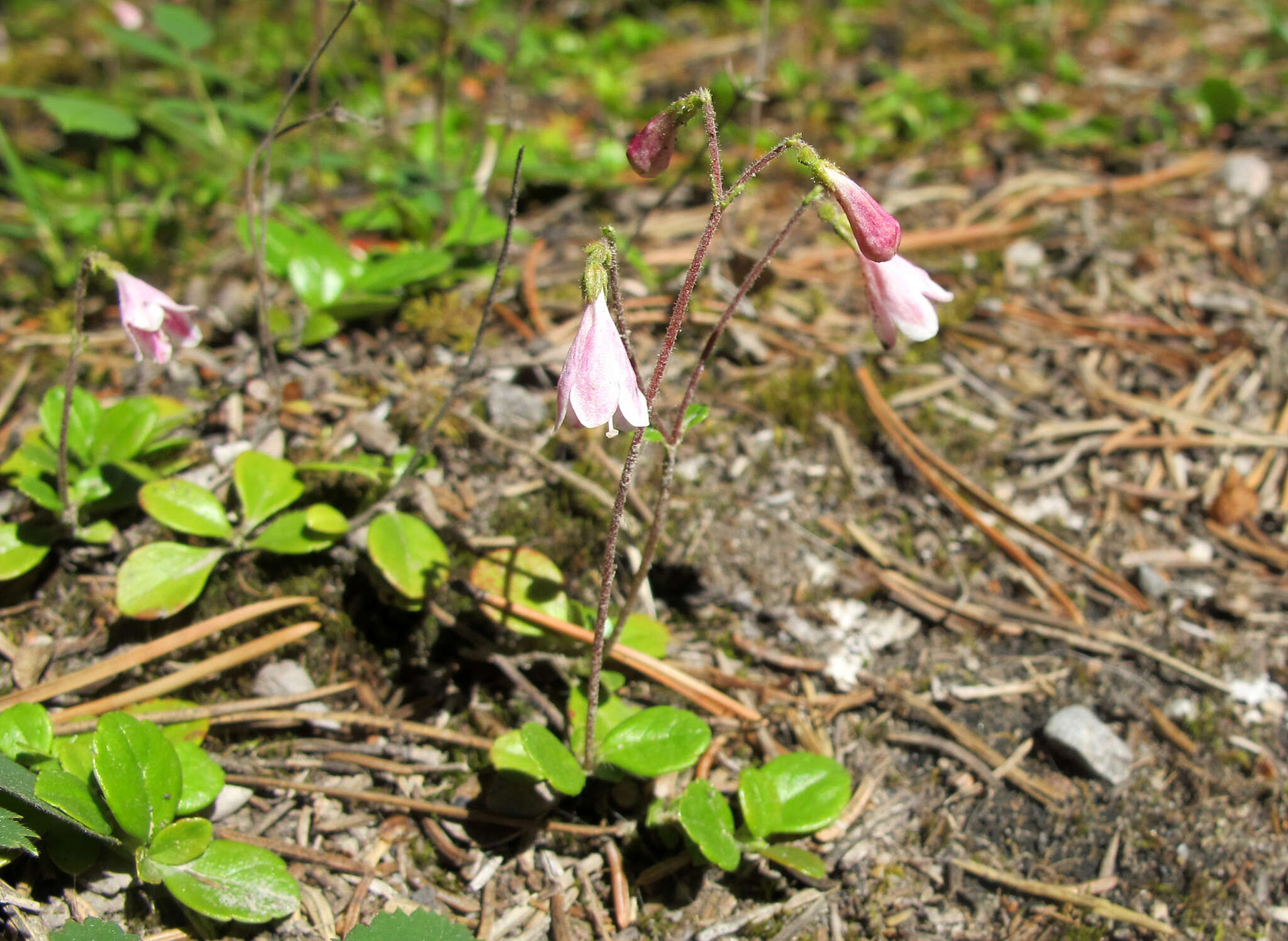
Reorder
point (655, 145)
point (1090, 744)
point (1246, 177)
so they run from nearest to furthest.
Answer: point (655, 145)
point (1090, 744)
point (1246, 177)

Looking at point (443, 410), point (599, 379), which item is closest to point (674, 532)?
point (443, 410)

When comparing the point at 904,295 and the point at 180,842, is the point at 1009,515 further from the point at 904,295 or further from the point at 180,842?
the point at 180,842

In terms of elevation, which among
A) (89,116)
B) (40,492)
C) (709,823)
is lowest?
(709,823)

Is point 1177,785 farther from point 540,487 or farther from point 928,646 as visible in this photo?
point 540,487

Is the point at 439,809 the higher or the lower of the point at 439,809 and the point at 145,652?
the lower

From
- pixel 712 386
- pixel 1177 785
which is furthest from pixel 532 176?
pixel 1177 785

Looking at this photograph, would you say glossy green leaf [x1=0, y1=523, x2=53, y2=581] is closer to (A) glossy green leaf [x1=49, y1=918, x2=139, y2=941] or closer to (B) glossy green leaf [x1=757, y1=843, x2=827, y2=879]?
(A) glossy green leaf [x1=49, y1=918, x2=139, y2=941]
